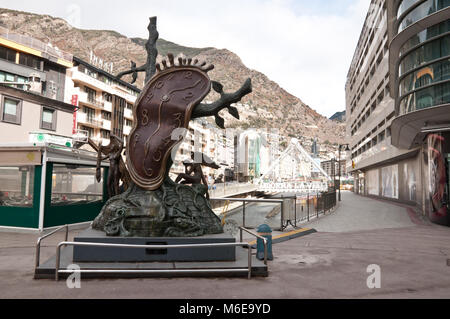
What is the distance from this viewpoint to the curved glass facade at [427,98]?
16625mm

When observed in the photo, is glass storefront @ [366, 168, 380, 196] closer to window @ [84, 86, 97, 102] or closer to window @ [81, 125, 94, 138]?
window @ [81, 125, 94, 138]

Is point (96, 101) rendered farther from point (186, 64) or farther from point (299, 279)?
point (299, 279)

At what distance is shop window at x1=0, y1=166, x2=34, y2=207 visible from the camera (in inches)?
516

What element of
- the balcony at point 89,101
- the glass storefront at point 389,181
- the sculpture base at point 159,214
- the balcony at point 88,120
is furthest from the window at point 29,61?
the glass storefront at point 389,181

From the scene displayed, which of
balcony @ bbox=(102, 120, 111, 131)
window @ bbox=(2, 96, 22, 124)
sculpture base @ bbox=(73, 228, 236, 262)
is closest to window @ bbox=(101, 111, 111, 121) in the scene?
balcony @ bbox=(102, 120, 111, 131)

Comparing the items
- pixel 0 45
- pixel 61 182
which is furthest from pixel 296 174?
pixel 61 182

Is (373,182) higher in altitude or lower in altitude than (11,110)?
lower

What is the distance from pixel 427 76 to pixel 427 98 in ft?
4.32

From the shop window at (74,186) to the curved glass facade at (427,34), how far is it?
1903 cm

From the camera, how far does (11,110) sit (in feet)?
83.4

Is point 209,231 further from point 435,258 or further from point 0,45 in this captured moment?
point 0,45

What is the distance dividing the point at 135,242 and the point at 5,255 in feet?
13.8

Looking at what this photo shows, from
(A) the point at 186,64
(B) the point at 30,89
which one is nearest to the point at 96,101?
(B) the point at 30,89
